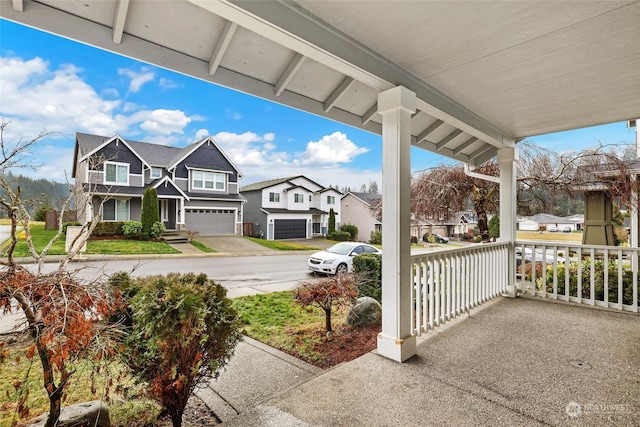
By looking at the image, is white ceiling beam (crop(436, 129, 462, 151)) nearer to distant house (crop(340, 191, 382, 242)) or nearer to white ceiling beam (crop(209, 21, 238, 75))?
white ceiling beam (crop(209, 21, 238, 75))

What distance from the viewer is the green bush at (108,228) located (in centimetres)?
494

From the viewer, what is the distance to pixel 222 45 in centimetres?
191

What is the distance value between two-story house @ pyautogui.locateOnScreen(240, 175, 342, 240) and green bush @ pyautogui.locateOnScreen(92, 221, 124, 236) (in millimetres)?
5324

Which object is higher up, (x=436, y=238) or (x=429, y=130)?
(x=429, y=130)

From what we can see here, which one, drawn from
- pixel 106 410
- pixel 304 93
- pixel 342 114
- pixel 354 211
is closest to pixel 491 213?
pixel 354 211

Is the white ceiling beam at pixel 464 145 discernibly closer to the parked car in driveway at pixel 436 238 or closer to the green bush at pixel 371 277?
the parked car in driveway at pixel 436 238

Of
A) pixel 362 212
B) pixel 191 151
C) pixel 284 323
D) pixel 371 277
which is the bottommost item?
pixel 284 323

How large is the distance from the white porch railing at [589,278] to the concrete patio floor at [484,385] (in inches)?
30.3

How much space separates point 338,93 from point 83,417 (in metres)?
2.82

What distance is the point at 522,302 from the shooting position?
157 inches

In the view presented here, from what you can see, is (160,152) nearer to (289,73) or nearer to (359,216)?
(359,216)

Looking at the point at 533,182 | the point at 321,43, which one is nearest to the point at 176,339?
the point at 321,43

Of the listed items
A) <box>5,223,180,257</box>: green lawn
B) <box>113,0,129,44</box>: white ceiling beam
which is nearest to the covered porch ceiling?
<box>113,0,129,44</box>: white ceiling beam

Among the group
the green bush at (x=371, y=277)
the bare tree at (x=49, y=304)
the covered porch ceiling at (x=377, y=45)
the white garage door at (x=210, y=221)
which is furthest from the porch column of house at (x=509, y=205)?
the white garage door at (x=210, y=221)
